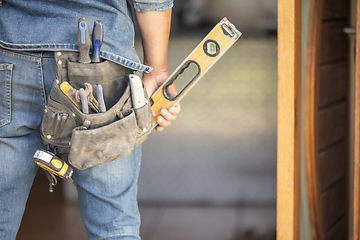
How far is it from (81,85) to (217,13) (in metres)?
9.23

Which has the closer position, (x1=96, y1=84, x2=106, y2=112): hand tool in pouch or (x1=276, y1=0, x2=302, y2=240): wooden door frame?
(x1=96, y1=84, x2=106, y2=112): hand tool in pouch

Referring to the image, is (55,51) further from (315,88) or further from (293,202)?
(315,88)

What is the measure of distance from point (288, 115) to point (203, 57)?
338 mm

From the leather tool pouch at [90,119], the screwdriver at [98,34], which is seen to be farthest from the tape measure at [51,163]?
the screwdriver at [98,34]

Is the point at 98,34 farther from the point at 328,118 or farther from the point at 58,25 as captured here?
the point at 328,118

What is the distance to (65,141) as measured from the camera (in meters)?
1.28

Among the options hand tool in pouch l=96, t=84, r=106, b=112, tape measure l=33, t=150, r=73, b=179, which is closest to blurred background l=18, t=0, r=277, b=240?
tape measure l=33, t=150, r=73, b=179

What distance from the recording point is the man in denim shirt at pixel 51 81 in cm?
125

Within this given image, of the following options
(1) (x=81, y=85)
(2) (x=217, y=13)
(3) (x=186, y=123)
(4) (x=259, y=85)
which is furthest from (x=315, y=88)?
(2) (x=217, y=13)

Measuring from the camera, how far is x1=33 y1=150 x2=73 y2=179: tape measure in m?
1.26

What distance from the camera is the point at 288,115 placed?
1.61 m

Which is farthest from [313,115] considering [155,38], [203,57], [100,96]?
[100,96]

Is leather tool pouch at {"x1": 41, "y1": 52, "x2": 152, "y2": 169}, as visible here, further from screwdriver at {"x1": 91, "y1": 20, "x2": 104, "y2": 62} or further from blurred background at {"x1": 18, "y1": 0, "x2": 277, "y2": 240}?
blurred background at {"x1": 18, "y1": 0, "x2": 277, "y2": 240}

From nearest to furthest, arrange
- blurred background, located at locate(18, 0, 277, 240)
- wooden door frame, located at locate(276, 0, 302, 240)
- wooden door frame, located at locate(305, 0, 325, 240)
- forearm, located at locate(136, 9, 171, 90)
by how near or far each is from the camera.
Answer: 1. forearm, located at locate(136, 9, 171, 90)
2. wooden door frame, located at locate(276, 0, 302, 240)
3. wooden door frame, located at locate(305, 0, 325, 240)
4. blurred background, located at locate(18, 0, 277, 240)
